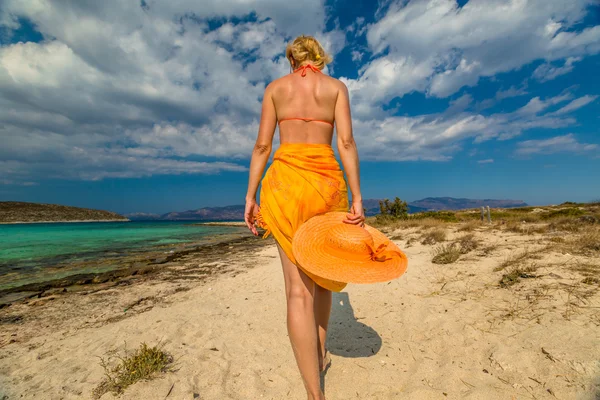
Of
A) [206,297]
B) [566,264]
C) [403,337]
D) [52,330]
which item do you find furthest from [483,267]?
[52,330]

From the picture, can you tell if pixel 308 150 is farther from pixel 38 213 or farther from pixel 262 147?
pixel 38 213

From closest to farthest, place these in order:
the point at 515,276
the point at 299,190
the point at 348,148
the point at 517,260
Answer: the point at 299,190
the point at 348,148
the point at 515,276
the point at 517,260

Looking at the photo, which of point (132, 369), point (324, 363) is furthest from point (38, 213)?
point (324, 363)

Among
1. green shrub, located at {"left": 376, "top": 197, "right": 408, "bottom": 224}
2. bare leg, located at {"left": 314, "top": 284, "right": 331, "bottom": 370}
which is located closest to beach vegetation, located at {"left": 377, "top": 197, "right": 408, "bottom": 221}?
green shrub, located at {"left": 376, "top": 197, "right": 408, "bottom": 224}

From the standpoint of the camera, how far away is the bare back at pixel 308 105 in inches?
94.1

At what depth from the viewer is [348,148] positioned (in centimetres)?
235

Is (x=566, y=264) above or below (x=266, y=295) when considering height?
above

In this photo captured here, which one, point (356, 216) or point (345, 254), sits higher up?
point (356, 216)

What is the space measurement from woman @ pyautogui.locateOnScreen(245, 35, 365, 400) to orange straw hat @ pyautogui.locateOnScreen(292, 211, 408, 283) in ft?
0.53

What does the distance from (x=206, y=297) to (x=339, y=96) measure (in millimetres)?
→ 4568

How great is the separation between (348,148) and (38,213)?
75.5 m

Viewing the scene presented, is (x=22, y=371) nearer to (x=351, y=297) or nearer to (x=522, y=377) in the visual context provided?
(x=351, y=297)

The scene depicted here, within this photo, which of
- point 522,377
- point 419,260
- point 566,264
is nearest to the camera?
point 522,377

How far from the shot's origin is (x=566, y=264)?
14.9ft
